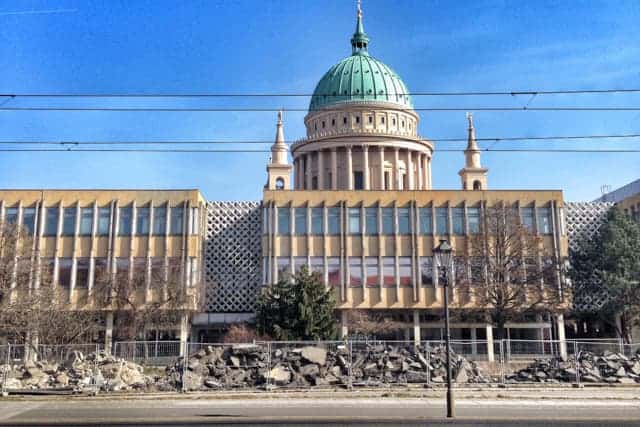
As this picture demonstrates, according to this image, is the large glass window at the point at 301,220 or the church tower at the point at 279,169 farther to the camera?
the church tower at the point at 279,169

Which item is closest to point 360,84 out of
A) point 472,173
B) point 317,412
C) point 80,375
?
point 472,173

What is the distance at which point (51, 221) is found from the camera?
5778 cm

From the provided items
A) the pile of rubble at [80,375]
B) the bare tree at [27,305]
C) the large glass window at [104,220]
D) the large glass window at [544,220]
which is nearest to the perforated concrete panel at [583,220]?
the large glass window at [544,220]

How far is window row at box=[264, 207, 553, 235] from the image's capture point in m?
59.5

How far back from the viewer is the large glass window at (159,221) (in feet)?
190

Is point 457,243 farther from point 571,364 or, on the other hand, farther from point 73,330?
point 73,330

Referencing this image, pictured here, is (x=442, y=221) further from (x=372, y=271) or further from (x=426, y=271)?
(x=372, y=271)

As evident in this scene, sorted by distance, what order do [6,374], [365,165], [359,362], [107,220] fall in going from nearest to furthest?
[6,374] → [359,362] → [107,220] → [365,165]

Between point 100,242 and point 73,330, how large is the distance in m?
15.1

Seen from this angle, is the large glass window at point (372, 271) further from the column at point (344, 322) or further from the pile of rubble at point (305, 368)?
the pile of rubble at point (305, 368)

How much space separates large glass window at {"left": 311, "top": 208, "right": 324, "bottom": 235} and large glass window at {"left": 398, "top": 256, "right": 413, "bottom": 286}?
757cm

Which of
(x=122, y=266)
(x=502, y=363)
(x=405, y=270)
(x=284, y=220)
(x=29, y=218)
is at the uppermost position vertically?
(x=284, y=220)

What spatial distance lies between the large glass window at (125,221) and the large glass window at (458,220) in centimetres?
2880

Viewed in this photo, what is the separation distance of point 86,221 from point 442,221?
3162cm
